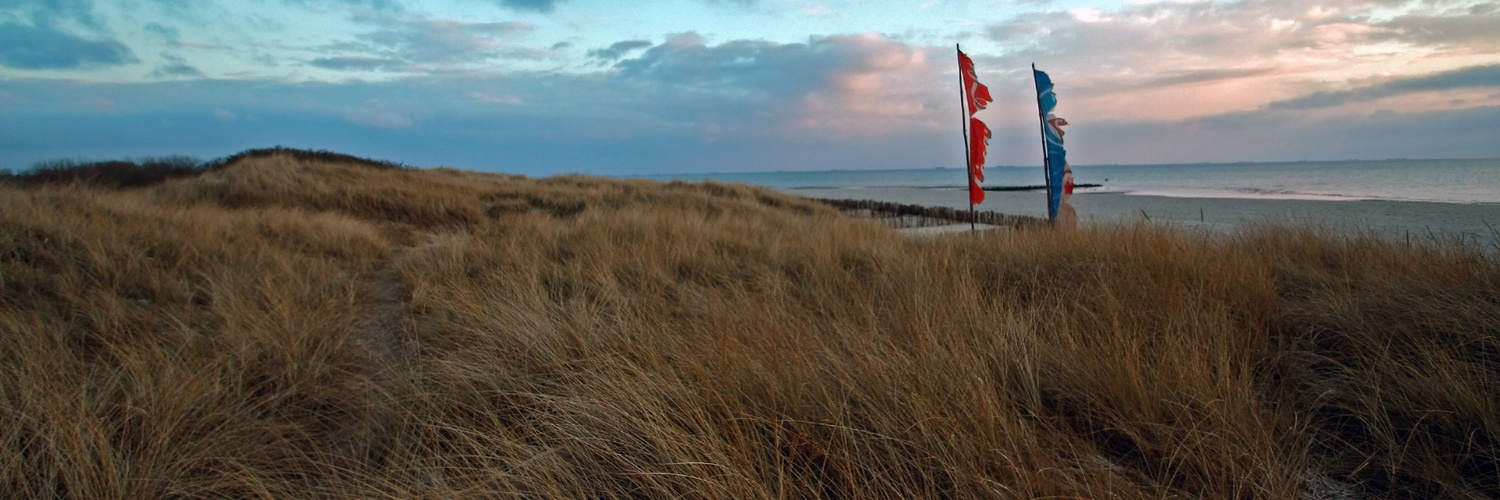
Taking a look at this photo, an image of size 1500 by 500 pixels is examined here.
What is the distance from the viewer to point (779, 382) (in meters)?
2.29

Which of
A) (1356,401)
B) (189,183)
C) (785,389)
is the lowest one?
(1356,401)

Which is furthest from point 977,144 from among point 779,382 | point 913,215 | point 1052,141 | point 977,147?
point 913,215

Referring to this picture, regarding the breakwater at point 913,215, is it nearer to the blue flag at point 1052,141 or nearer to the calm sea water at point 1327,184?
the blue flag at point 1052,141

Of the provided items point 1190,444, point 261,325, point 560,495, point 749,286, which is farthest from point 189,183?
point 1190,444

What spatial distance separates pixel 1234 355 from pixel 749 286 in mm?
3012

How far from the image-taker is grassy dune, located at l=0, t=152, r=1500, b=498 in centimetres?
188

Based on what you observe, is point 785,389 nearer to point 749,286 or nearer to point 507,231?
point 749,286

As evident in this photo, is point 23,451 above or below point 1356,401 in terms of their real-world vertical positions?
above

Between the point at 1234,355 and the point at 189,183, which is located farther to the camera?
the point at 189,183

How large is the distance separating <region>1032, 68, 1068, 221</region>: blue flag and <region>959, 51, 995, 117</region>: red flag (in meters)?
0.66

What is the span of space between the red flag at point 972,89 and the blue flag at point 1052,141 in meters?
0.66

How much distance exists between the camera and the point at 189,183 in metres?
13.4

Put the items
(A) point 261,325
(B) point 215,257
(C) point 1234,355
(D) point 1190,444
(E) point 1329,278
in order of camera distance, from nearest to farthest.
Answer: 1. (D) point 1190,444
2. (C) point 1234,355
3. (A) point 261,325
4. (E) point 1329,278
5. (B) point 215,257

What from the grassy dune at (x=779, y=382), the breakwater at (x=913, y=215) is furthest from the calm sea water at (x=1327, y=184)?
the grassy dune at (x=779, y=382)
